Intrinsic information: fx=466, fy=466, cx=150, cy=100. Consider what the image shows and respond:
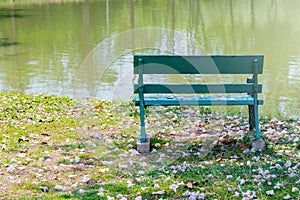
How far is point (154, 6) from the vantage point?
42.9 meters

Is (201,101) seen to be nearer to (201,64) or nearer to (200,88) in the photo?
(200,88)

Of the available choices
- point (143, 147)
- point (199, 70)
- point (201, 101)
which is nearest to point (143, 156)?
point (143, 147)

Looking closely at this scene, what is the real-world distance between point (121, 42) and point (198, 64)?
18.1 m

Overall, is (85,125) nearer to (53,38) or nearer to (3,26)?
(53,38)

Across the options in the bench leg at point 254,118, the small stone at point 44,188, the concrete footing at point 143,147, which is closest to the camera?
the small stone at point 44,188

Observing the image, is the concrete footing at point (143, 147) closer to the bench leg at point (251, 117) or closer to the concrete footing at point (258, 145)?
the concrete footing at point (258, 145)

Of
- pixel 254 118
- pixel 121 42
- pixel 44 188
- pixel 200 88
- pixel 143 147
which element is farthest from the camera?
pixel 121 42

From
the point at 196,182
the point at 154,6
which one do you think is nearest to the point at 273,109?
the point at 196,182

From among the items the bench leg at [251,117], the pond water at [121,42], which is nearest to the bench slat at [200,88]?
the bench leg at [251,117]

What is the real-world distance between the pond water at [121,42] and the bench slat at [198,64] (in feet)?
12.0

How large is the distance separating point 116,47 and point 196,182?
1772cm

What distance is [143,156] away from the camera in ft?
20.2

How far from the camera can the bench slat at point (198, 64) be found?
630 cm

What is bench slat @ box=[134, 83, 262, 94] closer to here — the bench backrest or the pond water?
the bench backrest
